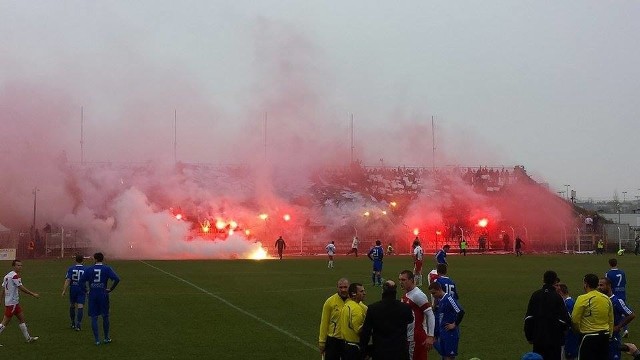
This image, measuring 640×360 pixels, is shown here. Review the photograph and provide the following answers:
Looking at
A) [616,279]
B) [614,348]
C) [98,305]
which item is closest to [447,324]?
[614,348]

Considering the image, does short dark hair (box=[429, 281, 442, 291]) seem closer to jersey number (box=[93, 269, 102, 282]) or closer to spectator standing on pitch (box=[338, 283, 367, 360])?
spectator standing on pitch (box=[338, 283, 367, 360])

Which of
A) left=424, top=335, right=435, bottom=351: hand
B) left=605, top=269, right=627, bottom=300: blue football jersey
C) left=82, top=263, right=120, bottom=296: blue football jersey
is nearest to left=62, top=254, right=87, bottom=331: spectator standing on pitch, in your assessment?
left=82, top=263, right=120, bottom=296: blue football jersey

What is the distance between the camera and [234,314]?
2091 centimetres

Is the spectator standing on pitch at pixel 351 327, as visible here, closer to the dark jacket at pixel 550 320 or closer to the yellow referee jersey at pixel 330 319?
the yellow referee jersey at pixel 330 319

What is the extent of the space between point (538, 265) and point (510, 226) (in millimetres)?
27655

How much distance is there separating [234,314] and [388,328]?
39.9 ft

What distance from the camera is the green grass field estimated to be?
50.1 ft

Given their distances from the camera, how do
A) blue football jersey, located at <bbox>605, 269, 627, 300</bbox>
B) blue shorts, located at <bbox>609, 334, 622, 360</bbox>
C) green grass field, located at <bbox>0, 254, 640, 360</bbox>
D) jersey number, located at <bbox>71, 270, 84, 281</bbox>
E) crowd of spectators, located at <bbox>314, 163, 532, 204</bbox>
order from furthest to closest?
1. crowd of spectators, located at <bbox>314, 163, 532, 204</bbox>
2. jersey number, located at <bbox>71, 270, 84, 281</bbox>
3. blue football jersey, located at <bbox>605, 269, 627, 300</bbox>
4. green grass field, located at <bbox>0, 254, 640, 360</bbox>
5. blue shorts, located at <bbox>609, 334, 622, 360</bbox>

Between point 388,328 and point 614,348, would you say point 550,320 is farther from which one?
point 388,328

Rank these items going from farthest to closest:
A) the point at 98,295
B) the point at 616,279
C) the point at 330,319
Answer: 1. the point at 98,295
2. the point at 616,279
3. the point at 330,319

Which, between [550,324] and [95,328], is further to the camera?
[95,328]

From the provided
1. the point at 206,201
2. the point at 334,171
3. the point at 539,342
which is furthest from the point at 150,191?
the point at 539,342

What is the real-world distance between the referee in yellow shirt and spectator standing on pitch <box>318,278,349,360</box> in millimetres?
3402

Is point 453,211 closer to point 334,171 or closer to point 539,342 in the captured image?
point 334,171
